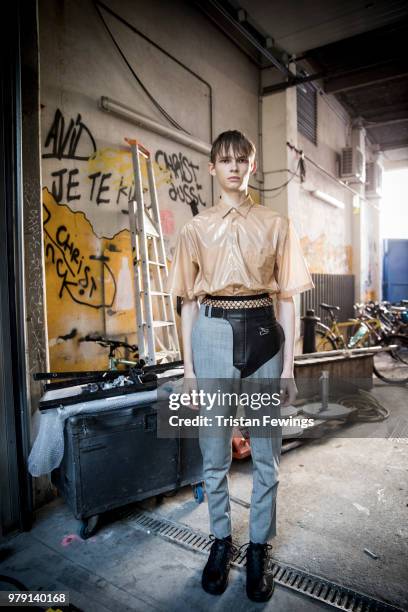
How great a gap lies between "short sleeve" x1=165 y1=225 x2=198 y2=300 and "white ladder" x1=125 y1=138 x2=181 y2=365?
1483 mm

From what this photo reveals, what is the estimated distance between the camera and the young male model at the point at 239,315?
5.58ft

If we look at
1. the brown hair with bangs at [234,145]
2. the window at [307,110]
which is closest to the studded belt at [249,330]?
the brown hair with bangs at [234,145]

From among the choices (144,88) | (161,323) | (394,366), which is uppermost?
(144,88)

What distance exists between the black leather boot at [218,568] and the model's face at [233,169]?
1627 millimetres

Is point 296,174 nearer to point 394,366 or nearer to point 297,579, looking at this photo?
point 394,366

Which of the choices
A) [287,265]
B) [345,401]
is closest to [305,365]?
[345,401]

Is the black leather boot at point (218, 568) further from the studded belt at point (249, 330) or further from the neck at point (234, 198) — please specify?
the neck at point (234, 198)

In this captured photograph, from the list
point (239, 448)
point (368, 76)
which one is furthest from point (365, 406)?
point (368, 76)

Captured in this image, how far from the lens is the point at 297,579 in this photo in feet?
5.88

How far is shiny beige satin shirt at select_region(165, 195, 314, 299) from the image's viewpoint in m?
1.71

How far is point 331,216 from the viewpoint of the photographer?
27.1 ft

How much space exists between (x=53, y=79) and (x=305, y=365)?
3495 millimetres

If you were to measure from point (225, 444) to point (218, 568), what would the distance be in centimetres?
56

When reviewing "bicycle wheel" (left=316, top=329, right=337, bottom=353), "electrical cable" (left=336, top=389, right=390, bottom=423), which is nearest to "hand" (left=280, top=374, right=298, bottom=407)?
"electrical cable" (left=336, top=389, right=390, bottom=423)
